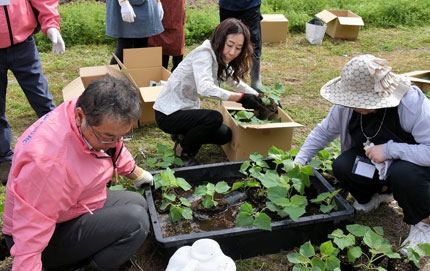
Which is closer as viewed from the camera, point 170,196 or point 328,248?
point 328,248

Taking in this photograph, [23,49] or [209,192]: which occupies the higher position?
[23,49]

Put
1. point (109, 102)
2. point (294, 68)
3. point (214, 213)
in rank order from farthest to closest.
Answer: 1. point (294, 68)
2. point (214, 213)
3. point (109, 102)

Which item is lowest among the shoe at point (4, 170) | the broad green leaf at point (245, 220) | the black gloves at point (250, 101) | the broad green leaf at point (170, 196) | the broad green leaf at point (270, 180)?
the shoe at point (4, 170)

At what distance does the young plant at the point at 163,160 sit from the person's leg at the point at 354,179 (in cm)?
102

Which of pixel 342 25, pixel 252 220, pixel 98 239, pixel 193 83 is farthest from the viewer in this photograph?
pixel 342 25

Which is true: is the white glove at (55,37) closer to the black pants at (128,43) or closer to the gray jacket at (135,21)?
the gray jacket at (135,21)

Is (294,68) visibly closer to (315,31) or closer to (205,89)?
(315,31)

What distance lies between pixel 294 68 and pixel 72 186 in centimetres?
385

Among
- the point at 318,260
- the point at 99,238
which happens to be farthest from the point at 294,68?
the point at 99,238

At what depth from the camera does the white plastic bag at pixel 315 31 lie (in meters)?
5.76

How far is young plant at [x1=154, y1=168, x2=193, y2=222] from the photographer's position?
7.33ft

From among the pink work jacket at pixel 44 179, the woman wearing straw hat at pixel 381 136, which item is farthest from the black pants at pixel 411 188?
the pink work jacket at pixel 44 179

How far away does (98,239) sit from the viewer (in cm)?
179

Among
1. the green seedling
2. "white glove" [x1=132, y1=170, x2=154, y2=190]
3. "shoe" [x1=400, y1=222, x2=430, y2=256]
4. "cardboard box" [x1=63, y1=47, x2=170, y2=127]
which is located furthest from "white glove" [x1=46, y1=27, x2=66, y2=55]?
"shoe" [x1=400, y1=222, x2=430, y2=256]
